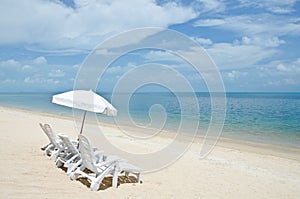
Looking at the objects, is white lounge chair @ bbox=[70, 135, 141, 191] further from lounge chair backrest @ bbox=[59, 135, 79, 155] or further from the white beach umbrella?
the white beach umbrella

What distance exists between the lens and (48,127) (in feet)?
25.3

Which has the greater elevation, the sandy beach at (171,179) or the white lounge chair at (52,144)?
the white lounge chair at (52,144)

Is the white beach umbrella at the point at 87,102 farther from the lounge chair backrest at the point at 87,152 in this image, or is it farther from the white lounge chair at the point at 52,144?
the white lounge chair at the point at 52,144

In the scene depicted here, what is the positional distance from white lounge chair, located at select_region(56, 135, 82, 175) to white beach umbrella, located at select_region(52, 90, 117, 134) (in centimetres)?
74

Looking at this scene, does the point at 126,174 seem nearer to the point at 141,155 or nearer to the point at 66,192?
the point at 66,192

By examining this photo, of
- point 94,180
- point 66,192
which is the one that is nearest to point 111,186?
point 94,180

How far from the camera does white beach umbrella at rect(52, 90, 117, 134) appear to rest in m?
6.50

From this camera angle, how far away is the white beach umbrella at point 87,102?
6.50 m

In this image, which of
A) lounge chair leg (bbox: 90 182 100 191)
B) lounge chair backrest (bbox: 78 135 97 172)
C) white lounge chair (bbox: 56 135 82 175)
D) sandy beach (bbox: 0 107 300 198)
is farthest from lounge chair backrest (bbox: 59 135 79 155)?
lounge chair leg (bbox: 90 182 100 191)

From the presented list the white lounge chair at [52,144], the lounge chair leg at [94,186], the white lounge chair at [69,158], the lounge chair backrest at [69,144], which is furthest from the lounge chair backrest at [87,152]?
the white lounge chair at [52,144]

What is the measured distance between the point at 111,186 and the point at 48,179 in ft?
3.79

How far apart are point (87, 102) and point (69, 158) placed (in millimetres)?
1372

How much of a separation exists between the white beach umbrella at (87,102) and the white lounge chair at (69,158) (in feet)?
2.43

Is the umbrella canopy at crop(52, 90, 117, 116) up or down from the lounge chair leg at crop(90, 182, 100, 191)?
up
